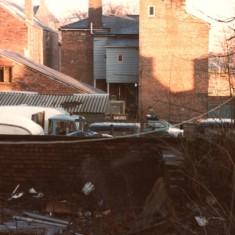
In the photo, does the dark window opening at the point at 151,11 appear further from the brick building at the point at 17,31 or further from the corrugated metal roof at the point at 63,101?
the corrugated metal roof at the point at 63,101

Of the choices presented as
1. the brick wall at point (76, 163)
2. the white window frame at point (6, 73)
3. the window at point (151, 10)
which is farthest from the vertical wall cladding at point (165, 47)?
the brick wall at point (76, 163)

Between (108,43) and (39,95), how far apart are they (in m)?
15.8

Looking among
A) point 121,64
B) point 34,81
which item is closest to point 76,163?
point 34,81

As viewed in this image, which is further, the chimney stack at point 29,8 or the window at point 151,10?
the chimney stack at point 29,8

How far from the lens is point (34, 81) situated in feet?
101

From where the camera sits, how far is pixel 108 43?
43.2 metres

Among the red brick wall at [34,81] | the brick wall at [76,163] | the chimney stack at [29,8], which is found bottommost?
the brick wall at [76,163]

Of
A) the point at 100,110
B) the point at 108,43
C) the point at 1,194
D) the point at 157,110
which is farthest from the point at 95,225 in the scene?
the point at 108,43

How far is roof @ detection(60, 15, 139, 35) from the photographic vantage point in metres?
43.8

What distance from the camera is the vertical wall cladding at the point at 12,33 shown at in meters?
43.5

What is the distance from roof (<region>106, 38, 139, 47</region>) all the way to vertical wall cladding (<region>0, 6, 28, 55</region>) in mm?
7320

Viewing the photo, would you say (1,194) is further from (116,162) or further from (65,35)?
(65,35)

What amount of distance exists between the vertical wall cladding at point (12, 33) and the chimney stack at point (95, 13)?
5793 millimetres

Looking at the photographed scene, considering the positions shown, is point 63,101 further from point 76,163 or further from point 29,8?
point 29,8
